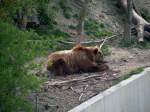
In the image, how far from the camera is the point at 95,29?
53.8 feet

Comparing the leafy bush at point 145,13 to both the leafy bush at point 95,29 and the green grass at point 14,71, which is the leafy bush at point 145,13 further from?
the green grass at point 14,71

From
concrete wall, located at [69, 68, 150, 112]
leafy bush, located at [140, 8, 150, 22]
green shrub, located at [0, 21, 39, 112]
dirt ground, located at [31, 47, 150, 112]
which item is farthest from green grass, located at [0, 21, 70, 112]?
leafy bush, located at [140, 8, 150, 22]

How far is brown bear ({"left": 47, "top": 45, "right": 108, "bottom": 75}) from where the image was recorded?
1052 cm

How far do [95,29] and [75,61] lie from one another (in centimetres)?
583

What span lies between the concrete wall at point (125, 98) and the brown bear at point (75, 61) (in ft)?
2.99

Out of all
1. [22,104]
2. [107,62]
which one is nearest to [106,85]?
[107,62]

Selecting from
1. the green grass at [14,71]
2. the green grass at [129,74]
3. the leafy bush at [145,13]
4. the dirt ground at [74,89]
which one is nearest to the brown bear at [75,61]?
the dirt ground at [74,89]

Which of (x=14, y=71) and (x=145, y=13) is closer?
(x=14, y=71)

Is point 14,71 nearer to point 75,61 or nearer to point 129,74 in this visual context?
point 75,61

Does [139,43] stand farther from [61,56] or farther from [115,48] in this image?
[61,56]

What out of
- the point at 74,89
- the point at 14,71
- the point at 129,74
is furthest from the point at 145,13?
the point at 14,71

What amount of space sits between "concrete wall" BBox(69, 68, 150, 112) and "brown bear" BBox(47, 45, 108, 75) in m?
0.91

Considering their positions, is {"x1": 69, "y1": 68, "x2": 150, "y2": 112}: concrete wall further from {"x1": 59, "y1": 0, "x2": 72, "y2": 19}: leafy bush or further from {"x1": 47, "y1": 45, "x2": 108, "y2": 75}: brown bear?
{"x1": 59, "y1": 0, "x2": 72, "y2": 19}: leafy bush

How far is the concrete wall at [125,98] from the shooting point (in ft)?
27.8
